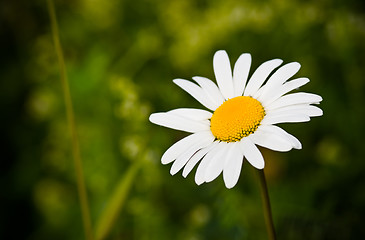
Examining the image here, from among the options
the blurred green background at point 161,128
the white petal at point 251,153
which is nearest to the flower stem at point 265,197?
the white petal at point 251,153

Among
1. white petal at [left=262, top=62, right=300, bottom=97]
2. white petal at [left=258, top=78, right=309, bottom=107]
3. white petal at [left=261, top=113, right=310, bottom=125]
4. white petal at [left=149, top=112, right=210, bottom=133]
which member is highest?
white petal at [left=262, top=62, right=300, bottom=97]

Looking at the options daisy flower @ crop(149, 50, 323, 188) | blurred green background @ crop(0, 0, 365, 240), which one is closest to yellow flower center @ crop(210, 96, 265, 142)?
daisy flower @ crop(149, 50, 323, 188)

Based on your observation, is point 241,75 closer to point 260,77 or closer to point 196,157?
point 260,77

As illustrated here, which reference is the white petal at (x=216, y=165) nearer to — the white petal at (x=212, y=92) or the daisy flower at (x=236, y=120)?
the daisy flower at (x=236, y=120)

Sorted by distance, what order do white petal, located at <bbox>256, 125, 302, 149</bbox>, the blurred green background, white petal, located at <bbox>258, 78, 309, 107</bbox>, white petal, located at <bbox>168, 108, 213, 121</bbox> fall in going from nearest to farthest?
white petal, located at <bbox>256, 125, 302, 149</bbox>
white petal, located at <bbox>258, 78, 309, 107</bbox>
white petal, located at <bbox>168, 108, 213, 121</bbox>
the blurred green background

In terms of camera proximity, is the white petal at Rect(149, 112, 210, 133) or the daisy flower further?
the white petal at Rect(149, 112, 210, 133)

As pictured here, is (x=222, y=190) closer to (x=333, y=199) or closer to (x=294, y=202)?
(x=294, y=202)

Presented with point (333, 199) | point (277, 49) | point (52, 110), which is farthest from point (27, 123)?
point (333, 199)

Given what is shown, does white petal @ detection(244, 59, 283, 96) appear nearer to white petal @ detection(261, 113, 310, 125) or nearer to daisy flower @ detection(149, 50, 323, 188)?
daisy flower @ detection(149, 50, 323, 188)
